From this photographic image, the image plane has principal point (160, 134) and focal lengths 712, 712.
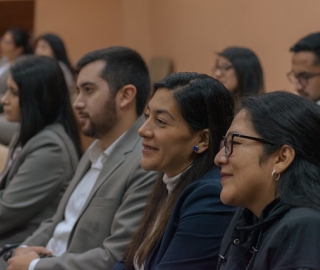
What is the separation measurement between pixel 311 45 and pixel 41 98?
52.1 inches

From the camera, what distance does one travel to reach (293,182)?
1.78 meters

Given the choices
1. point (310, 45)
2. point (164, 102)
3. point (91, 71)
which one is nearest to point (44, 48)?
point (91, 71)

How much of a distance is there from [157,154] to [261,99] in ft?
1.78

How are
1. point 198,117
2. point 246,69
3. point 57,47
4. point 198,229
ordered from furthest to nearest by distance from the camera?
1. point 57,47
2. point 246,69
3. point 198,117
4. point 198,229

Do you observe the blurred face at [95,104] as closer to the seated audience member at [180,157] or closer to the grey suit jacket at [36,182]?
the grey suit jacket at [36,182]

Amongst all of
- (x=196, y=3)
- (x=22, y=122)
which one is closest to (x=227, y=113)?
(x=22, y=122)

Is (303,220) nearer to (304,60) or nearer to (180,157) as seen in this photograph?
(180,157)

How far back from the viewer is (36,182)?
130 inches

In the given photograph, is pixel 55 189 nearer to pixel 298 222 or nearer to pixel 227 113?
pixel 227 113

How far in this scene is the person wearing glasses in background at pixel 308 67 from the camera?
3.25 m

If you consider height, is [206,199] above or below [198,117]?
below

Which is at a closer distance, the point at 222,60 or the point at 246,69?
the point at 246,69

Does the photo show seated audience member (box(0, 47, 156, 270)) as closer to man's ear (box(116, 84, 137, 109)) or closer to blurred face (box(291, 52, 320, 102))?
man's ear (box(116, 84, 137, 109))

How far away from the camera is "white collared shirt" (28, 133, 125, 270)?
3020 mm
